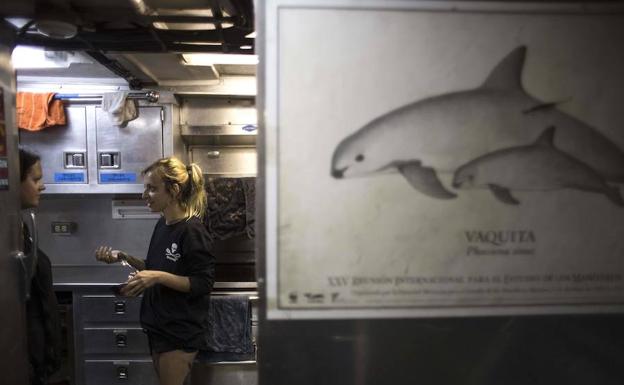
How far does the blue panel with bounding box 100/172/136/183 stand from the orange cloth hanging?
0.59 meters

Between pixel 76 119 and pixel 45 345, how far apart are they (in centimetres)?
206

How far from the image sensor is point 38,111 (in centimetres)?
325

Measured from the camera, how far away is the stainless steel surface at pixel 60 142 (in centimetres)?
332

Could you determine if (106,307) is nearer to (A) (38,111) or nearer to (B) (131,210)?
(B) (131,210)

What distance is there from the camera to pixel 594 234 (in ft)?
3.89

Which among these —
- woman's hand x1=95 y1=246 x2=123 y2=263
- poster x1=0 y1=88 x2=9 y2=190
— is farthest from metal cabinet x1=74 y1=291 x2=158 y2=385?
poster x1=0 y1=88 x2=9 y2=190

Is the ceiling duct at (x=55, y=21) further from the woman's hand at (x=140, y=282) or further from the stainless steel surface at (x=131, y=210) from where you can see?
the stainless steel surface at (x=131, y=210)

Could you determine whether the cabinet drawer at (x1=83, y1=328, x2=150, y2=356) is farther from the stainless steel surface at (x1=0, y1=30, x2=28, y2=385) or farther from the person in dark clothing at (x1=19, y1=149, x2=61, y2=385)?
the stainless steel surface at (x1=0, y1=30, x2=28, y2=385)

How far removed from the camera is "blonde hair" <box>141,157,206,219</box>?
2.25m

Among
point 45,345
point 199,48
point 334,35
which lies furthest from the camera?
point 199,48

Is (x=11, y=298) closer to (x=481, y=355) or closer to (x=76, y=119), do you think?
(x=481, y=355)

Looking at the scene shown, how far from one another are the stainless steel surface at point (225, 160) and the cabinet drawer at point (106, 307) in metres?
1.34

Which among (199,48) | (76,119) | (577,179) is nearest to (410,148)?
(577,179)

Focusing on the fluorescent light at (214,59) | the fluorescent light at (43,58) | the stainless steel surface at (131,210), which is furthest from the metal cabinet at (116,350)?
the fluorescent light at (214,59)
